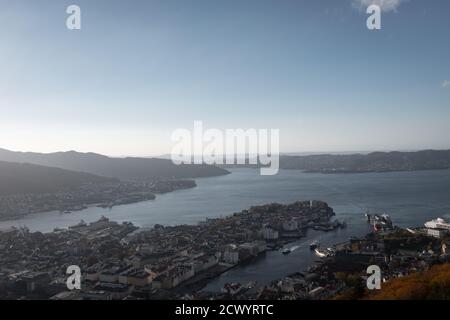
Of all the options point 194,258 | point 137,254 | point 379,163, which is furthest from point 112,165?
point 194,258

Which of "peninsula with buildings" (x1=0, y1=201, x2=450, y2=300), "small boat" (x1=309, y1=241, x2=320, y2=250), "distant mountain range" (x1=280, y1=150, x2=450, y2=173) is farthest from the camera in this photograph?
"distant mountain range" (x1=280, y1=150, x2=450, y2=173)

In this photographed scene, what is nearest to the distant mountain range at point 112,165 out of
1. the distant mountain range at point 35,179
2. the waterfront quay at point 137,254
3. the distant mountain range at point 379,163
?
the distant mountain range at point 35,179

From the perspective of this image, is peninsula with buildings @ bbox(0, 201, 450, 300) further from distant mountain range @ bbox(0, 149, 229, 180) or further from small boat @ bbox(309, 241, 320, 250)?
distant mountain range @ bbox(0, 149, 229, 180)

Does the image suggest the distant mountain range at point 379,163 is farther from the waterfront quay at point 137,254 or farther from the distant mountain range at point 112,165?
the waterfront quay at point 137,254

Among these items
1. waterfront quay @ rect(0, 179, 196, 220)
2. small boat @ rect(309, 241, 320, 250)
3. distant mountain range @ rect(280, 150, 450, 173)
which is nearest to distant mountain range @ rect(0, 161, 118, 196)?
waterfront quay @ rect(0, 179, 196, 220)

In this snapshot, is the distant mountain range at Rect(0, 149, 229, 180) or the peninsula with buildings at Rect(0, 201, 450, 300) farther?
the distant mountain range at Rect(0, 149, 229, 180)

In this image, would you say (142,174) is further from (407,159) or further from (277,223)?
(277,223)
